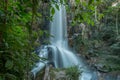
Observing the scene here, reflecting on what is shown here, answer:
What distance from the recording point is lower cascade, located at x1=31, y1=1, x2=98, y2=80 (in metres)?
11.0

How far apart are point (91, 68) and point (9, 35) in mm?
10270

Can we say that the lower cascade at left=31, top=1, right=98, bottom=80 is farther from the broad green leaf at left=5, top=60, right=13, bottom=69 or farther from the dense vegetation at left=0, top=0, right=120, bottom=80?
the broad green leaf at left=5, top=60, right=13, bottom=69

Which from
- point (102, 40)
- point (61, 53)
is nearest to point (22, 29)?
point (61, 53)

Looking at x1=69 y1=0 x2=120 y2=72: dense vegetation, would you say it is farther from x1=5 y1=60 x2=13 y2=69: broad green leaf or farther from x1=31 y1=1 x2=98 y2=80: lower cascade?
x1=5 y1=60 x2=13 y2=69: broad green leaf

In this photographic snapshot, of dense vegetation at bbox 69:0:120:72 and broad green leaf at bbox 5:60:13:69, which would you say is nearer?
broad green leaf at bbox 5:60:13:69

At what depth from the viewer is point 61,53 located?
40.6 feet

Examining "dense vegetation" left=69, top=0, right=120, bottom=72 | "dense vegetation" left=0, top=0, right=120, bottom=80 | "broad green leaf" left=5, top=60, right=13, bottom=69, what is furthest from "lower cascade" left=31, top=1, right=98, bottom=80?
"broad green leaf" left=5, top=60, right=13, bottom=69

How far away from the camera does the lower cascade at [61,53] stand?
11.0 m

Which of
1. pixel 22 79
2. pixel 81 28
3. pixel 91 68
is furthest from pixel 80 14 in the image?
pixel 81 28

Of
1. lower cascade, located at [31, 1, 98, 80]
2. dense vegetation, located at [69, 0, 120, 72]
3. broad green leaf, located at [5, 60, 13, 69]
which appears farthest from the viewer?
dense vegetation, located at [69, 0, 120, 72]

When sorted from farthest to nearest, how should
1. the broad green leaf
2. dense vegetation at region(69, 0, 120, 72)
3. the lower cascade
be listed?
dense vegetation at region(69, 0, 120, 72) → the lower cascade → the broad green leaf

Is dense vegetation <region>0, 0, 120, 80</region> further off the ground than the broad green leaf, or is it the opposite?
dense vegetation <region>0, 0, 120, 80</region>

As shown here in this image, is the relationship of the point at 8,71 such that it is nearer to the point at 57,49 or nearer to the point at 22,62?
the point at 22,62

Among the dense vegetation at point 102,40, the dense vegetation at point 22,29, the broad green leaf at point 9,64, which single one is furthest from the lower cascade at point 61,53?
the broad green leaf at point 9,64
